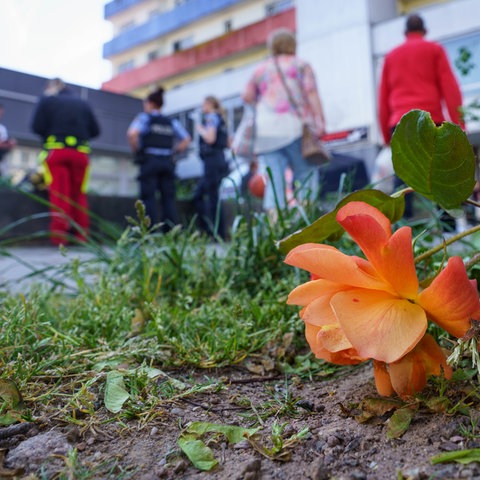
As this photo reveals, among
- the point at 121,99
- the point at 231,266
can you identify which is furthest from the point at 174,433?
the point at 121,99

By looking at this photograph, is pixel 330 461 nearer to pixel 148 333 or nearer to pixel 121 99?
pixel 148 333

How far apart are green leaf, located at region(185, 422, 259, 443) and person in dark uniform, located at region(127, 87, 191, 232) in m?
4.59

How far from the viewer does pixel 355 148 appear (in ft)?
43.6

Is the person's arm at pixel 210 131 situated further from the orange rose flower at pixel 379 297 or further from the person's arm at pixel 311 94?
the orange rose flower at pixel 379 297

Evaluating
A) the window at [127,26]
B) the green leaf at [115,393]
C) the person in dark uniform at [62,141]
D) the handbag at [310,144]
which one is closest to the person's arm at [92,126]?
the person in dark uniform at [62,141]

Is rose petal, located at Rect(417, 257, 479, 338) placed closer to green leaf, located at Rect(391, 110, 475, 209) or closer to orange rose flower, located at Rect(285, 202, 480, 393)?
orange rose flower, located at Rect(285, 202, 480, 393)

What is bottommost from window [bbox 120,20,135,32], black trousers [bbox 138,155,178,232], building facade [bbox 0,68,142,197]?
black trousers [bbox 138,155,178,232]

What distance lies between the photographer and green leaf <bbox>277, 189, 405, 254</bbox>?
0.82m

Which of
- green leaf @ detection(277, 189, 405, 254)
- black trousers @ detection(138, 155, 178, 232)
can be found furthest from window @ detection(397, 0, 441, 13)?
green leaf @ detection(277, 189, 405, 254)

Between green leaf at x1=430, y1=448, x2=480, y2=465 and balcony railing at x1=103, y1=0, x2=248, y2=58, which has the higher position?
balcony railing at x1=103, y1=0, x2=248, y2=58

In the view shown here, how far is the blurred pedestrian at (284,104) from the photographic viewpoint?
3.65 m

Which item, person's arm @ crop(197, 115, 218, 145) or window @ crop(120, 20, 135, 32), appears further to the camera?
window @ crop(120, 20, 135, 32)

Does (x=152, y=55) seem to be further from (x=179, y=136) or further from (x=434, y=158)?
(x=434, y=158)

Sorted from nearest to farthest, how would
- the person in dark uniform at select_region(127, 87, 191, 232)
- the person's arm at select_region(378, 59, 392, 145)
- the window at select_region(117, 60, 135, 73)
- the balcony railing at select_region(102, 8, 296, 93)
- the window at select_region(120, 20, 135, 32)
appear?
1. the person's arm at select_region(378, 59, 392, 145)
2. the person in dark uniform at select_region(127, 87, 191, 232)
3. the balcony railing at select_region(102, 8, 296, 93)
4. the window at select_region(117, 60, 135, 73)
5. the window at select_region(120, 20, 135, 32)
